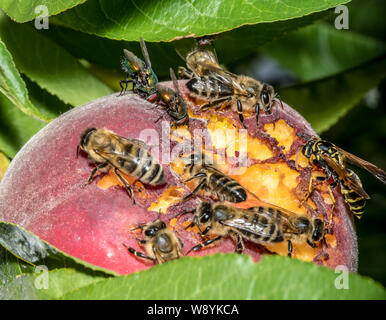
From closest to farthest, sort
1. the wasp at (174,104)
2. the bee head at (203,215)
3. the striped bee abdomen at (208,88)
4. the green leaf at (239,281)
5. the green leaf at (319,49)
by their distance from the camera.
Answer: the green leaf at (239,281) < the bee head at (203,215) < the wasp at (174,104) < the striped bee abdomen at (208,88) < the green leaf at (319,49)

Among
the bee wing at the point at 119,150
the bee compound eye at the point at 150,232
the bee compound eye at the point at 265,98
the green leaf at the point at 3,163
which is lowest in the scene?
the bee compound eye at the point at 150,232

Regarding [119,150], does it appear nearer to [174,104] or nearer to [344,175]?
[174,104]

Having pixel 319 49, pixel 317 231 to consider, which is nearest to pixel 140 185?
pixel 317 231

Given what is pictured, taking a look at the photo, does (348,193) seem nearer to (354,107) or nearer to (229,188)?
(229,188)

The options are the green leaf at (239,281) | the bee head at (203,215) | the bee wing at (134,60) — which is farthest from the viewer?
the bee wing at (134,60)

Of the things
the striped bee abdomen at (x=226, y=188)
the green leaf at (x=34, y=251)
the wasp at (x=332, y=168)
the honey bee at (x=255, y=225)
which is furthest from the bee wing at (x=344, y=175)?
the green leaf at (x=34, y=251)

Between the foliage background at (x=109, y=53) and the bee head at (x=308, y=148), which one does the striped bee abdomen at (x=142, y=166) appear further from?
the bee head at (x=308, y=148)

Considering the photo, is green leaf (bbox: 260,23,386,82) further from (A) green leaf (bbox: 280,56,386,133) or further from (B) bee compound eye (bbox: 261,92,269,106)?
(B) bee compound eye (bbox: 261,92,269,106)
